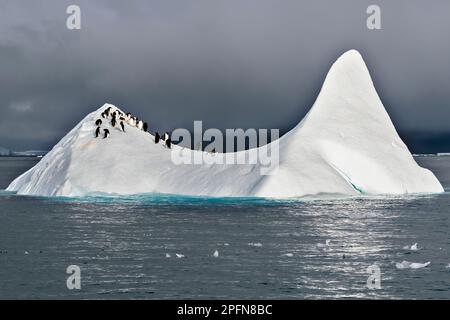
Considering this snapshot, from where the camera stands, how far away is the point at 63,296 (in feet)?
65.5

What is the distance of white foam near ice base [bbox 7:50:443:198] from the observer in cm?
5478

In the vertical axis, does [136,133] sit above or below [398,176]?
above

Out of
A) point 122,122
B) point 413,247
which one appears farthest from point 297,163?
point 413,247

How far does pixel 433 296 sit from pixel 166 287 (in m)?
8.14

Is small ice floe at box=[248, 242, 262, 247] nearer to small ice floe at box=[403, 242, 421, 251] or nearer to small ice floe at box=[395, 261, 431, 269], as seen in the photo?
small ice floe at box=[403, 242, 421, 251]

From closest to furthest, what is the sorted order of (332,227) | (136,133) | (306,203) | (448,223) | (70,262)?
(70,262)
(332,227)
(448,223)
(306,203)
(136,133)

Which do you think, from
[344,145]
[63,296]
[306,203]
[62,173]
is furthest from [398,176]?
[63,296]

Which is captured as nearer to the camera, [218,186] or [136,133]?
[218,186]

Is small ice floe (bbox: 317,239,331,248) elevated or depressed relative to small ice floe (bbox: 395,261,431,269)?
elevated

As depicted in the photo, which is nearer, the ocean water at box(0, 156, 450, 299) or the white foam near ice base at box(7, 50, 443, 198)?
the ocean water at box(0, 156, 450, 299)

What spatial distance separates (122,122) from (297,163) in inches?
848

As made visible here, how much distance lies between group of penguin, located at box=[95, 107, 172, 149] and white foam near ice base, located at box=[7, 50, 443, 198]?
31.2 inches

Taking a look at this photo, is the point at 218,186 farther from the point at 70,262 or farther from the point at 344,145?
the point at 70,262

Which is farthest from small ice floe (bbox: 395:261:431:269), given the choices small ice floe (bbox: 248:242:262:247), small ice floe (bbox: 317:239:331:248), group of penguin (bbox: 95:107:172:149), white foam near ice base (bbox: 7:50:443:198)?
group of penguin (bbox: 95:107:172:149)
